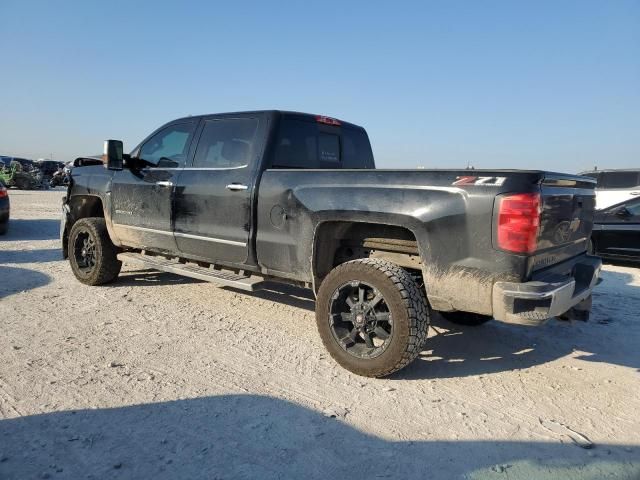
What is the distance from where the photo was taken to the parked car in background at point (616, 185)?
1125 centimetres

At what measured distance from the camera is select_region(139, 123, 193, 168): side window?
4.80 meters

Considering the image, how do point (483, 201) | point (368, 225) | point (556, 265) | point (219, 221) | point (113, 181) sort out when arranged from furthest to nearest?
point (113, 181) < point (219, 221) < point (368, 225) < point (556, 265) < point (483, 201)

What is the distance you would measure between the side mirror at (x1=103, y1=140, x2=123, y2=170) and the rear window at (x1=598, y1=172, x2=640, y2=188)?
38.9ft

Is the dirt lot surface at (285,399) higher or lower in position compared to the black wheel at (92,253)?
lower

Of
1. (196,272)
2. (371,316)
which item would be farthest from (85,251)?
(371,316)

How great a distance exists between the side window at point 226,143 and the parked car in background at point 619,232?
6.67m

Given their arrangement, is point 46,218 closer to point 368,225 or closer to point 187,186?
point 187,186

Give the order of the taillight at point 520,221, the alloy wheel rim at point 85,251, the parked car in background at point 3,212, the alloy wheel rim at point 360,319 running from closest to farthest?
the taillight at point 520,221 → the alloy wheel rim at point 360,319 → the alloy wheel rim at point 85,251 → the parked car in background at point 3,212

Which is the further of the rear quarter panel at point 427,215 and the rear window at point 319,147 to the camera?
the rear window at point 319,147

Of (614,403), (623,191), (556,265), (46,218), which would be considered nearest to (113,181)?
(556,265)

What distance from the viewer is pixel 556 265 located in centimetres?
321

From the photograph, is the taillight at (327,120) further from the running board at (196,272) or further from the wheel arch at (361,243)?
the running board at (196,272)

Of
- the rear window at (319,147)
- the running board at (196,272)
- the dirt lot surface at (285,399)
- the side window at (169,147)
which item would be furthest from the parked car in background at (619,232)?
the side window at (169,147)

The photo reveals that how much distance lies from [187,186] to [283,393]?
7.96 feet
